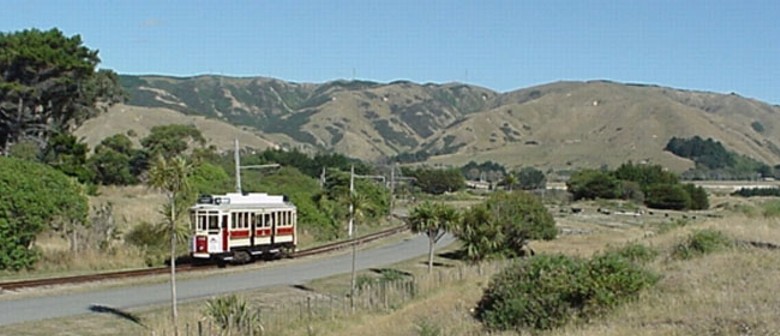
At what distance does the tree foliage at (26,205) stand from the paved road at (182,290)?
5107mm

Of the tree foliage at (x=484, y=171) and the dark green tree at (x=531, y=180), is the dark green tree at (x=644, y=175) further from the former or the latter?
the tree foliage at (x=484, y=171)

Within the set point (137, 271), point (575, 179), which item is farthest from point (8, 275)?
point (575, 179)

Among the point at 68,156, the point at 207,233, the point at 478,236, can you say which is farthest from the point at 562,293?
the point at 68,156

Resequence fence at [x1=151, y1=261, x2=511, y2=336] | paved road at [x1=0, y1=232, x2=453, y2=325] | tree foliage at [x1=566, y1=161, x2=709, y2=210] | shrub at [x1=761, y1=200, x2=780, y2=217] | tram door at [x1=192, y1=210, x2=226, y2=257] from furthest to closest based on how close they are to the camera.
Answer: tree foliage at [x1=566, y1=161, x2=709, y2=210], shrub at [x1=761, y1=200, x2=780, y2=217], tram door at [x1=192, y1=210, x2=226, y2=257], paved road at [x1=0, y1=232, x2=453, y2=325], fence at [x1=151, y1=261, x2=511, y2=336]

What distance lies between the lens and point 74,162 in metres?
64.8

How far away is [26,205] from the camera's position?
35.6m

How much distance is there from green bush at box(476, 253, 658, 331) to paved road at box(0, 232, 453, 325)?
1113 cm

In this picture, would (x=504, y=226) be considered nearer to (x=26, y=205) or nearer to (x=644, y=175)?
(x=26, y=205)

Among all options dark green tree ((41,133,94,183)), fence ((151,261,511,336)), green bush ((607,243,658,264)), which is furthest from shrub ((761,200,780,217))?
dark green tree ((41,133,94,183))

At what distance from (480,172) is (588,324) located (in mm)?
160799

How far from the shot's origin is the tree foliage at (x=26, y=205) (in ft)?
115

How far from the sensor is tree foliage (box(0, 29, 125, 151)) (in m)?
61.2

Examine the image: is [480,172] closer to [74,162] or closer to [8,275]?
[74,162]

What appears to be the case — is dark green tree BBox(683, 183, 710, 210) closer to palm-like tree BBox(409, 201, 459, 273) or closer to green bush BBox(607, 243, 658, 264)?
palm-like tree BBox(409, 201, 459, 273)
